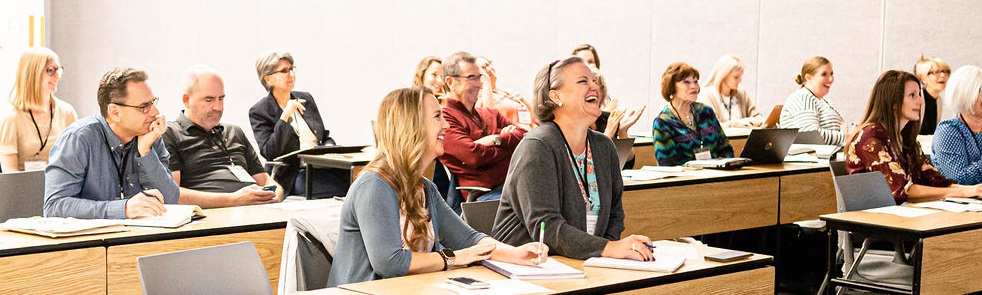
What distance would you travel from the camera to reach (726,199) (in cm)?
582

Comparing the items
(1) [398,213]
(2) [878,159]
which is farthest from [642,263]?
(2) [878,159]

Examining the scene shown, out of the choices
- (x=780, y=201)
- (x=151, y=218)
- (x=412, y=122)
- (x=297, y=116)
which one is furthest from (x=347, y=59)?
(x=412, y=122)

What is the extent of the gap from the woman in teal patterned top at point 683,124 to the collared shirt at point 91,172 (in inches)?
125

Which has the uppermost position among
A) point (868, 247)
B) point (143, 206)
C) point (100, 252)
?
point (143, 206)

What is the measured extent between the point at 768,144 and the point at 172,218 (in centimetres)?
372

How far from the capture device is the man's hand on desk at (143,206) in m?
3.87

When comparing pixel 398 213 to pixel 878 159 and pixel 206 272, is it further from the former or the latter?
pixel 878 159

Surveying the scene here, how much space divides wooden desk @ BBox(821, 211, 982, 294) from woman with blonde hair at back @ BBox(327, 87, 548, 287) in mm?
1844

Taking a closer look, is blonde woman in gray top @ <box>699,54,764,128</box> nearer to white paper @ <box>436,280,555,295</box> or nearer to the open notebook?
the open notebook

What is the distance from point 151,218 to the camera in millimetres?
3889

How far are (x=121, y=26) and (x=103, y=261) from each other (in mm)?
6164

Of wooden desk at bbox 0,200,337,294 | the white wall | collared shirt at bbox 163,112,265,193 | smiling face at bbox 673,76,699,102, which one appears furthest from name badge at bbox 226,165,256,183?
the white wall

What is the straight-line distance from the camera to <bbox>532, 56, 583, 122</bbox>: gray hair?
370 cm

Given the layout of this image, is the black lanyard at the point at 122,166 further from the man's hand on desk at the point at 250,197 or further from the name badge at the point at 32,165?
the name badge at the point at 32,165
